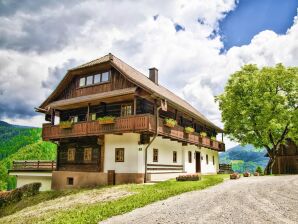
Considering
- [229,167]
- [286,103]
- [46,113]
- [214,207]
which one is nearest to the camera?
[214,207]

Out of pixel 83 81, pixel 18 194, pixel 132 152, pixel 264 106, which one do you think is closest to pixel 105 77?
pixel 83 81

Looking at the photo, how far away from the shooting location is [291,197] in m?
13.5

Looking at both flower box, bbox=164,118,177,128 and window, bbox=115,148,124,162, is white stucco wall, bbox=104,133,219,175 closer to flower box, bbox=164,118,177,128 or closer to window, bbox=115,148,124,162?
window, bbox=115,148,124,162

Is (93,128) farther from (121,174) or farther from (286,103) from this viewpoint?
(286,103)

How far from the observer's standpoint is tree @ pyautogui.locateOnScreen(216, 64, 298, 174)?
3194 cm

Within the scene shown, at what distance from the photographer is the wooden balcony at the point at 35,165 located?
3062cm

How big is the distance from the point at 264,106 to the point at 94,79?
56.9ft

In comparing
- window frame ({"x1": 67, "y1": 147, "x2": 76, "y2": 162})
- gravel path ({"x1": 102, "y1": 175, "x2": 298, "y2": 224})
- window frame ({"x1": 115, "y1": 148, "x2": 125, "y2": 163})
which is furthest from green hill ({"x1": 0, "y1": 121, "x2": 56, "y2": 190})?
gravel path ({"x1": 102, "y1": 175, "x2": 298, "y2": 224})

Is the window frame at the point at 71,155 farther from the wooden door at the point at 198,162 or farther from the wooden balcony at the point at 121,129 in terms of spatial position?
the wooden door at the point at 198,162

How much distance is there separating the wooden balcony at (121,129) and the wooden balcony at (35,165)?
5383 millimetres

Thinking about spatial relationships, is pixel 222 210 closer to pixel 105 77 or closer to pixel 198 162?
pixel 105 77

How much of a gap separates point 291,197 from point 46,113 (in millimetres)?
23083

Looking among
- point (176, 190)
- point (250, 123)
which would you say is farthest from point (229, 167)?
point (176, 190)

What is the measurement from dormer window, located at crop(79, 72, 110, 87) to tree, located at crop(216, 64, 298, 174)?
1525 centimetres
